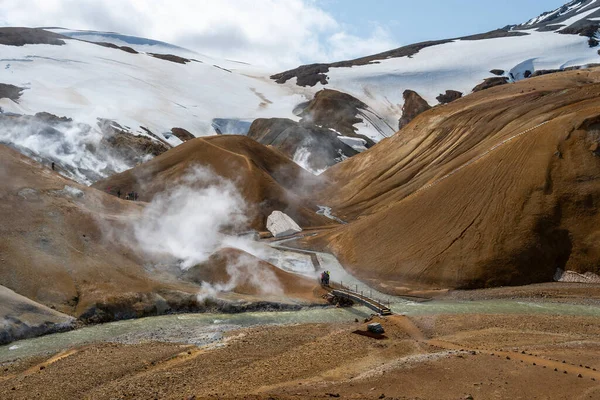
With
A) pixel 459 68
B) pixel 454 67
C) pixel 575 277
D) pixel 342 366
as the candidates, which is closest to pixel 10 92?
pixel 575 277

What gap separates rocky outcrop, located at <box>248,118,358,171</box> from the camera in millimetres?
118000

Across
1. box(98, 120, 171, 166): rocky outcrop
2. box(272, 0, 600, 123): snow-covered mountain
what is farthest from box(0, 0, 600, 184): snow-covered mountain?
box(98, 120, 171, 166): rocky outcrop

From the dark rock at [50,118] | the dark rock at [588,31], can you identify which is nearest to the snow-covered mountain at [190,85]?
the dark rock at [588,31]

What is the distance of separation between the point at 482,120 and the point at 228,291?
48220mm

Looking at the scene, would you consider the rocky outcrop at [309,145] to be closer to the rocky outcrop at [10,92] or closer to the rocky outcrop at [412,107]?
the rocky outcrop at [412,107]

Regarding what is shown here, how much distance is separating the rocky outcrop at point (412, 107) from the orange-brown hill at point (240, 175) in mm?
72898

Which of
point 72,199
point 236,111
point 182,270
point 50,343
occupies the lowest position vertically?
point 50,343

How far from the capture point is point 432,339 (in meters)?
29.9

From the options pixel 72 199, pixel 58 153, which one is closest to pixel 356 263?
pixel 72 199

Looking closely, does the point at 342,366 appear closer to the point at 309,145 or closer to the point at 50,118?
the point at 50,118

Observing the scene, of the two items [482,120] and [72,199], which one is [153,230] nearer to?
[72,199]

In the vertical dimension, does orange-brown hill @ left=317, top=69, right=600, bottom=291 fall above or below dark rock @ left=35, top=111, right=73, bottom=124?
below

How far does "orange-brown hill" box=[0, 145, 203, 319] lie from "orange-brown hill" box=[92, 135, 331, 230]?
1074 inches

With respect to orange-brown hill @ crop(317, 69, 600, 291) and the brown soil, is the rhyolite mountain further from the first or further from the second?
the brown soil
